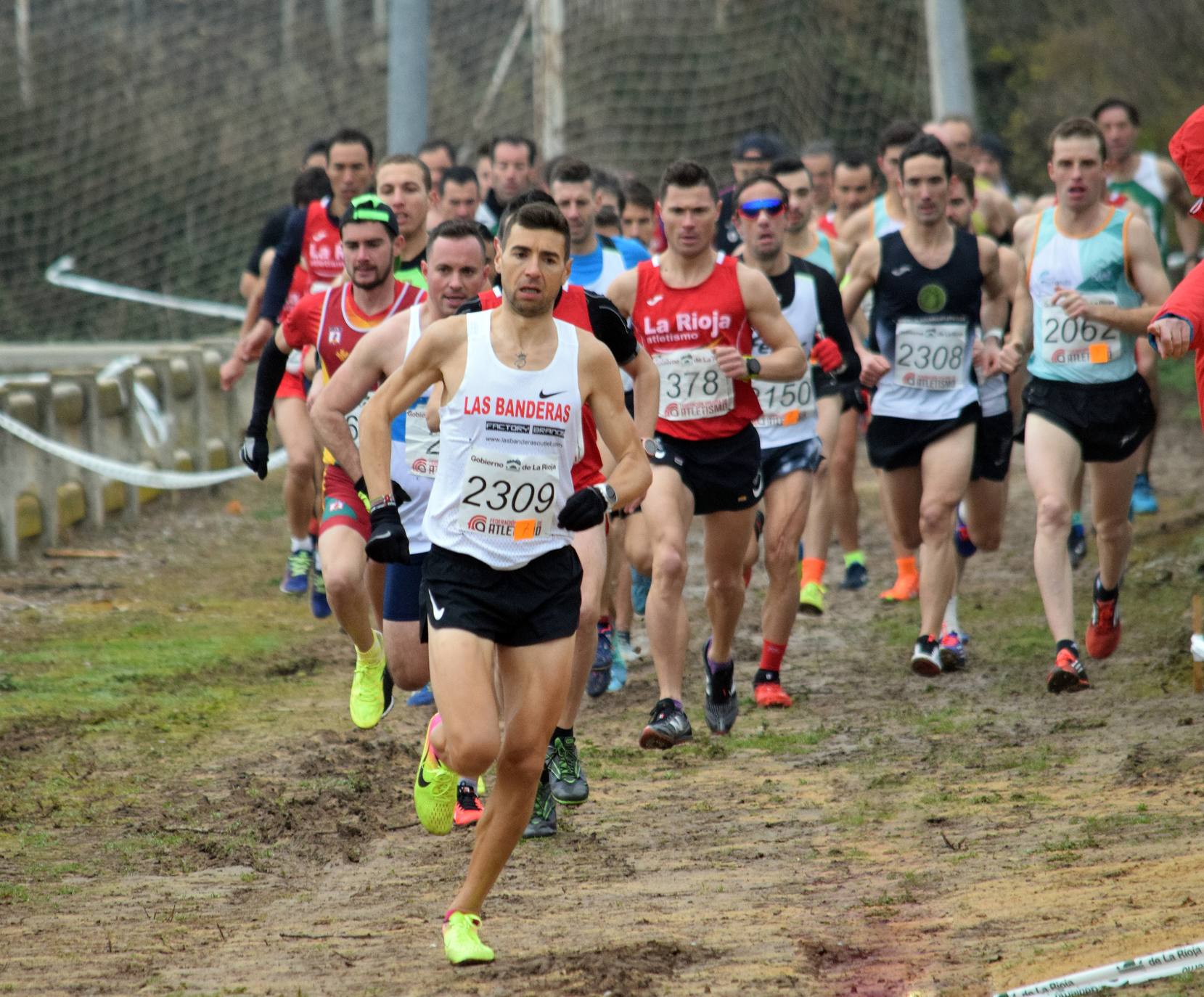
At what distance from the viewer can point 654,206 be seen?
1185 centimetres

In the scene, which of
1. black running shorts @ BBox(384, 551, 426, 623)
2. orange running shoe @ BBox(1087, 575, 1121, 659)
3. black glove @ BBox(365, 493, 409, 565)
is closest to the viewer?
black glove @ BBox(365, 493, 409, 565)

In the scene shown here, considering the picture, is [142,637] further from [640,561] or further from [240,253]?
[240,253]

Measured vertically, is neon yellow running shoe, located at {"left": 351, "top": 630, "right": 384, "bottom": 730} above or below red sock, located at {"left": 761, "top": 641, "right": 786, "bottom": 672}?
above

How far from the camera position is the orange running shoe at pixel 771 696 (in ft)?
28.1

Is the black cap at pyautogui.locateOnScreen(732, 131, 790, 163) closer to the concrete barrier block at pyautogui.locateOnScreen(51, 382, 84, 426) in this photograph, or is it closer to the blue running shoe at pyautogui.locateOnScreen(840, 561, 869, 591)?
the blue running shoe at pyautogui.locateOnScreen(840, 561, 869, 591)

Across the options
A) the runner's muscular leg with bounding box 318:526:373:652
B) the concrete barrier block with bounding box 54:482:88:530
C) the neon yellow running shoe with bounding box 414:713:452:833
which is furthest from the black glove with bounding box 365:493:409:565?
the concrete barrier block with bounding box 54:482:88:530

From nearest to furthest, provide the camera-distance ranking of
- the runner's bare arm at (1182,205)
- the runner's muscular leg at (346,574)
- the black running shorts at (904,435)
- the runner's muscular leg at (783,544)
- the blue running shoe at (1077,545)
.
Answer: the runner's muscular leg at (346,574), the runner's muscular leg at (783,544), the black running shorts at (904,435), the blue running shoe at (1077,545), the runner's bare arm at (1182,205)

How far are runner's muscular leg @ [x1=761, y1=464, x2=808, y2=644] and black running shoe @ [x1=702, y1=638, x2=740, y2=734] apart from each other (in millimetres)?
566

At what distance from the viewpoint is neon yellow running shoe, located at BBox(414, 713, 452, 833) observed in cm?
600

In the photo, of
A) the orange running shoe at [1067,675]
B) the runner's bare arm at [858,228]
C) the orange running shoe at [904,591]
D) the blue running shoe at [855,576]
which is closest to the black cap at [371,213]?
the orange running shoe at [1067,675]

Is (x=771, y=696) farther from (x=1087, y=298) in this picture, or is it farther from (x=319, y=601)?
(x=319, y=601)

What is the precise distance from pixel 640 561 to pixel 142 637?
3113 millimetres

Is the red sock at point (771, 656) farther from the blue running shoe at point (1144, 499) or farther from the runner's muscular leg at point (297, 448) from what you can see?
the blue running shoe at point (1144, 499)

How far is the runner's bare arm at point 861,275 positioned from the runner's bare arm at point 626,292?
5.18 feet
